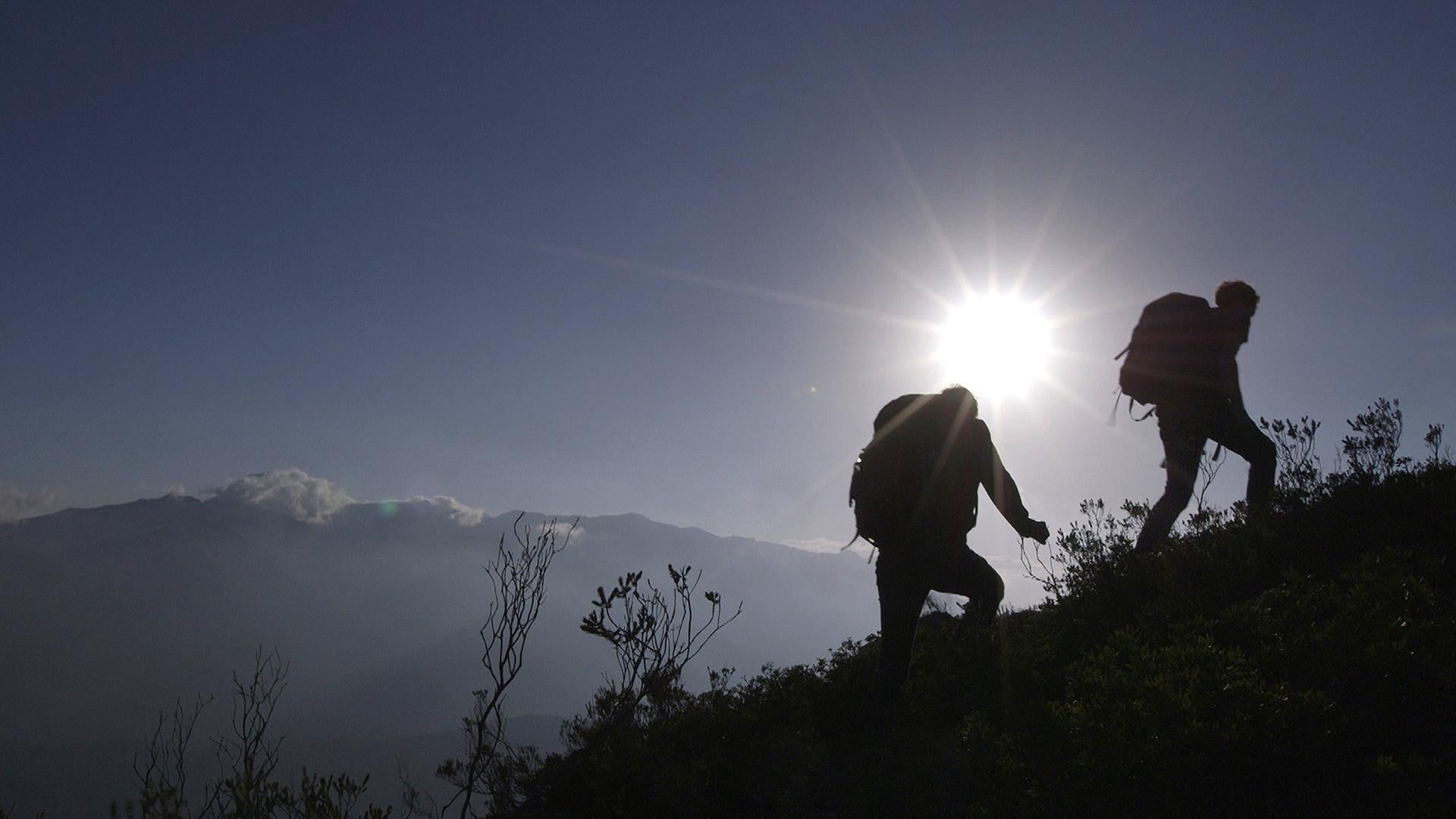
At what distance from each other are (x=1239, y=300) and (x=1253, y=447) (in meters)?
1.30

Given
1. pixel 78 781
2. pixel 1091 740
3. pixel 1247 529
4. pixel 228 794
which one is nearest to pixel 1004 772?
pixel 1091 740

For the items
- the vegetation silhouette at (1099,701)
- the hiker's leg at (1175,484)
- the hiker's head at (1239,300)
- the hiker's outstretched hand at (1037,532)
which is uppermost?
the hiker's head at (1239,300)

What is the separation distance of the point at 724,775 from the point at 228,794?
2.94 metres

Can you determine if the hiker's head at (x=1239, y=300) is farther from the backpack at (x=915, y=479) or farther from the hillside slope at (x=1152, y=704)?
the backpack at (x=915, y=479)

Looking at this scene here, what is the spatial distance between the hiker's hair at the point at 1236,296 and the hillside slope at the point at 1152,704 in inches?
62.7

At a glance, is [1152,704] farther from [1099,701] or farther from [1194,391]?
[1194,391]

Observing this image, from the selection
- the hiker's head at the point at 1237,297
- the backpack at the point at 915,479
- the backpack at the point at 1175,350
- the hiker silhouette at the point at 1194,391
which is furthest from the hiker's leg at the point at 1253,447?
the backpack at the point at 915,479

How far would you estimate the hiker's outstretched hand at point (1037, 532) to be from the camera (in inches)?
174

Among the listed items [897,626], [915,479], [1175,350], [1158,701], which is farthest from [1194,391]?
[1158,701]

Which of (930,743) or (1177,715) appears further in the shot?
(930,743)

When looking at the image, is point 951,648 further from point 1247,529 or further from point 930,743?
point 1247,529

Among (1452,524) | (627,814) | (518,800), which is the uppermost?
(1452,524)

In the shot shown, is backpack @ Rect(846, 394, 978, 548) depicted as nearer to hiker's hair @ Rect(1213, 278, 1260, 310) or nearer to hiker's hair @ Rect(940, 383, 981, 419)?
hiker's hair @ Rect(940, 383, 981, 419)

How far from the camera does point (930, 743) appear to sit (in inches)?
142
